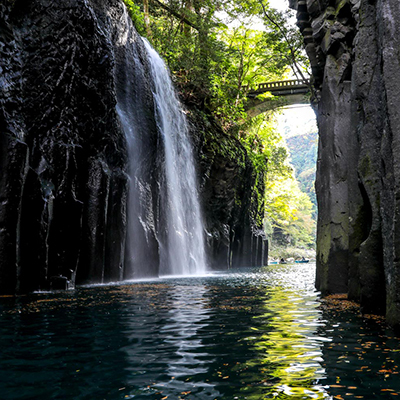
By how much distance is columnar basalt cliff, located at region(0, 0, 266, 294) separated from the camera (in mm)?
10352

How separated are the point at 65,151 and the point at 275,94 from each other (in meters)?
26.5

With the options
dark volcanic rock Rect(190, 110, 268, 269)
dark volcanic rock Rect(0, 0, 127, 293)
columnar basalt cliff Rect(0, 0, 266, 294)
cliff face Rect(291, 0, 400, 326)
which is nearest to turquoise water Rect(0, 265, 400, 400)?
cliff face Rect(291, 0, 400, 326)

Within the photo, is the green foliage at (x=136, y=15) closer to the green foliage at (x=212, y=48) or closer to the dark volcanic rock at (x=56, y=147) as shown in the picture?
the green foliage at (x=212, y=48)

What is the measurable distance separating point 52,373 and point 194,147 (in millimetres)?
20855

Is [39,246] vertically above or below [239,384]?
above

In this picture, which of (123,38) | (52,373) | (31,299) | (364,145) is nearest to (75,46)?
(123,38)

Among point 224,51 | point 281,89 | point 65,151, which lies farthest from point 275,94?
point 65,151

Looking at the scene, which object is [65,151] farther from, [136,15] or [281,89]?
[281,89]

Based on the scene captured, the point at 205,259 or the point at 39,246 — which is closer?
the point at 39,246

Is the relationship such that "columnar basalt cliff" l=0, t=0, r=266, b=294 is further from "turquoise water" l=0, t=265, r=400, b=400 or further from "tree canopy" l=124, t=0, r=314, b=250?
"tree canopy" l=124, t=0, r=314, b=250

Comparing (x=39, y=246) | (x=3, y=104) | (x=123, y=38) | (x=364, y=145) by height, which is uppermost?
(x=123, y=38)

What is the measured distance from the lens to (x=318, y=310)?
7.46 metres

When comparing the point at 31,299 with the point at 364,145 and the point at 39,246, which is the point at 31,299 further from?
the point at 364,145

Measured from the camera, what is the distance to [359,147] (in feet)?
26.6
